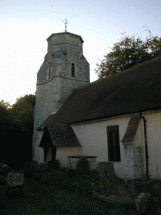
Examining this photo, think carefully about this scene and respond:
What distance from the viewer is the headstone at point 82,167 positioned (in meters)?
11.1

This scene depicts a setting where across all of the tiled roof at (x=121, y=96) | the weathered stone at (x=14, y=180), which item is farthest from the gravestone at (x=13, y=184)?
the tiled roof at (x=121, y=96)

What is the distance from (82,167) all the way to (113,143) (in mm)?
2427

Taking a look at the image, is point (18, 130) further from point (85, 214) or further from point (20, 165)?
point (85, 214)

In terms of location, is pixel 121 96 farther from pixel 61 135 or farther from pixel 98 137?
pixel 61 135

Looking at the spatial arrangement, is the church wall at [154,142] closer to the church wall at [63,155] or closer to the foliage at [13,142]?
the church wall at [63,155]

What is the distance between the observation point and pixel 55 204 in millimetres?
6551

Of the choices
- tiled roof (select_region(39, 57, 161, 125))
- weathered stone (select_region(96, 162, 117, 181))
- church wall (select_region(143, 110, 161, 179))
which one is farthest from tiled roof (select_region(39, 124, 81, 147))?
church wall (select_region(143, 110, 161, 179))

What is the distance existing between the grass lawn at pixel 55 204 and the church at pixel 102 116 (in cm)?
345

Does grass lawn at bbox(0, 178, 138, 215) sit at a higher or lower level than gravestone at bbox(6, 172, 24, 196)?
lower

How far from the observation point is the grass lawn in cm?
583

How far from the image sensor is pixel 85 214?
5.63 m

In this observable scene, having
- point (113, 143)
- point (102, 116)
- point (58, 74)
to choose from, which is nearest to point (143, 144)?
point (113, 143)

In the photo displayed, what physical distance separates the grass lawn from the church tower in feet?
42.2

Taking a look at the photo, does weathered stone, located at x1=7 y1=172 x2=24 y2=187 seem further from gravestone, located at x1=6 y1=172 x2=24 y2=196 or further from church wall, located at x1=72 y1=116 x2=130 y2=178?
church wall, located at x1=72 y1=116 x2=130 y2=178
